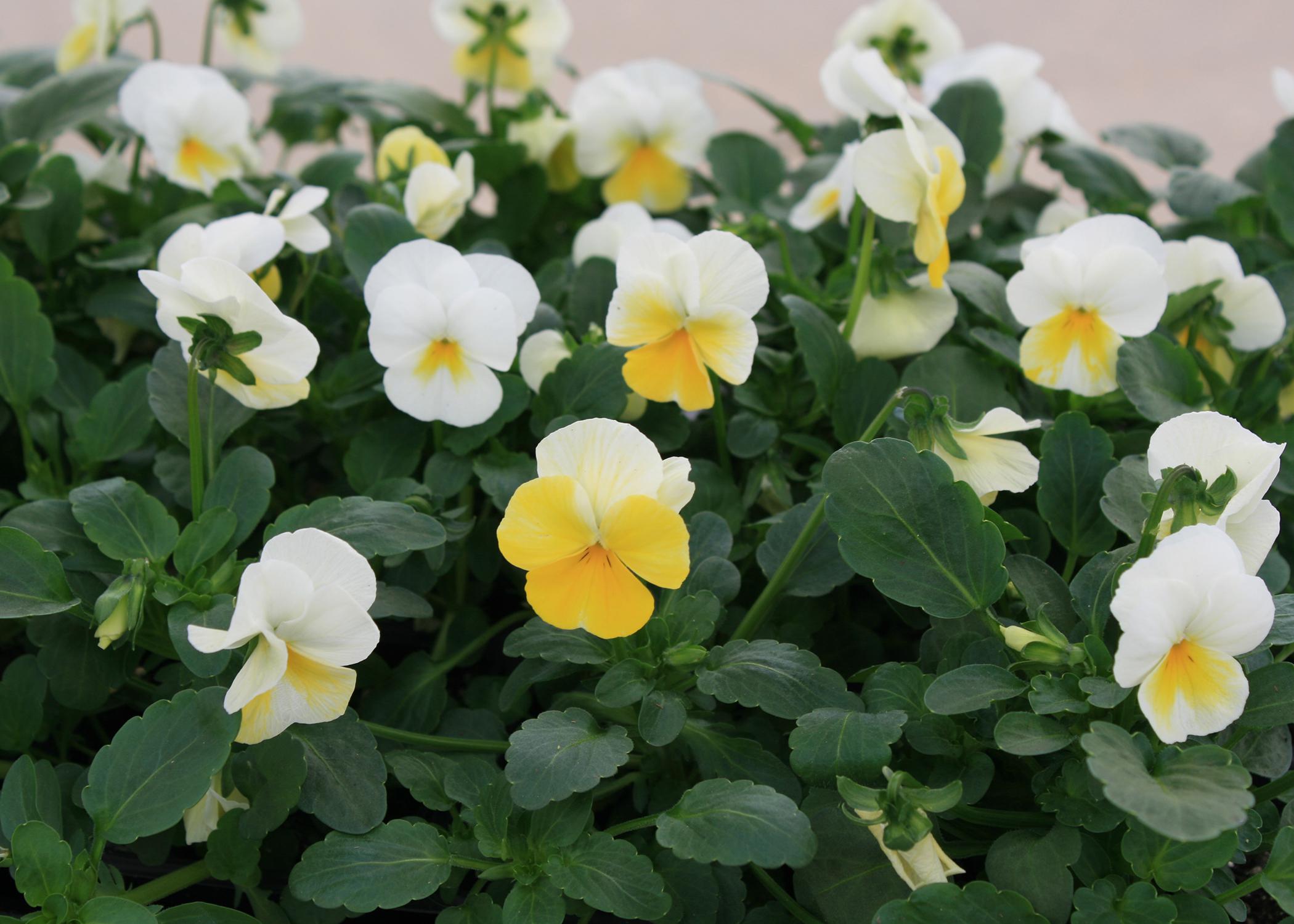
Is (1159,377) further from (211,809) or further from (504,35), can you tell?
(504,35)

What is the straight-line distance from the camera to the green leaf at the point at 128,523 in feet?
2.20

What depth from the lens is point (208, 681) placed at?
25.4 inches

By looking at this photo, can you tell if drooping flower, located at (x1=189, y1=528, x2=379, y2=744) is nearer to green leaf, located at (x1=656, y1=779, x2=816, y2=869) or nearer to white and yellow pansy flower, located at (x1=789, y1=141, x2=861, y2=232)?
green leaf, located at (x1=656, y1=779, x2=816, y2=869)

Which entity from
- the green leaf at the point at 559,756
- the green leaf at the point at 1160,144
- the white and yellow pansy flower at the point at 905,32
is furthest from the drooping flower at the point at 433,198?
the green leaf at the point at 1160,144

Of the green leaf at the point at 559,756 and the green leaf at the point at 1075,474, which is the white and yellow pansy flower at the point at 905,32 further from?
the green leaf at the point at 559,756

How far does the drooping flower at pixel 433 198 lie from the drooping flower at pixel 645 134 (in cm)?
25

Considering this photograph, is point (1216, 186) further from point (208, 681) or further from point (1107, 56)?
point (1107, 56)

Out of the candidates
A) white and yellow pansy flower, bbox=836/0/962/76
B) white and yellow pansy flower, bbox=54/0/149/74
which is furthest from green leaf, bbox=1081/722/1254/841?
white and yellow pansy flower, bbox=54/0/149/74

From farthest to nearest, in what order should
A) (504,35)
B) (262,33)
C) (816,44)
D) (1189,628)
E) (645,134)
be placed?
(816,44)
(262,33)
(504,35)
(645,134)
(1189,628)

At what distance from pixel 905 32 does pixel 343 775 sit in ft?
3.06

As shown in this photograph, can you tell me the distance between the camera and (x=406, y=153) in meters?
0.99

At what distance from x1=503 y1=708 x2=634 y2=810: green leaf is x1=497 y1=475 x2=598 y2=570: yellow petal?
0.32ft

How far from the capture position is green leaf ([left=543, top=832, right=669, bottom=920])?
22.2 inches

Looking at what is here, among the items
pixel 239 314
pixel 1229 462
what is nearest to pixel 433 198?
pixel 239 314
